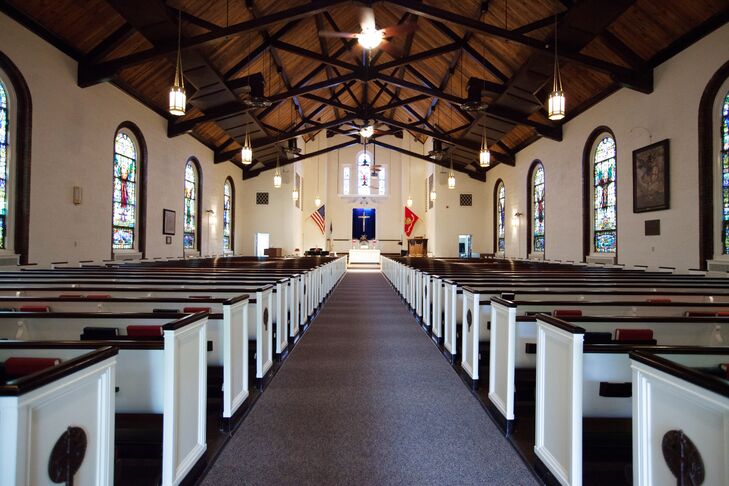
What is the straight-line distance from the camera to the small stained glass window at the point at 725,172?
580 cm

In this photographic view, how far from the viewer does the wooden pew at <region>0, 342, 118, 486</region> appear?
3.07ft

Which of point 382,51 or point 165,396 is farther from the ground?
point 382,51

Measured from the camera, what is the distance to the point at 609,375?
1852 millimetres

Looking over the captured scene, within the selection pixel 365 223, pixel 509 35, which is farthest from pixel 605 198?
pixel 365 223

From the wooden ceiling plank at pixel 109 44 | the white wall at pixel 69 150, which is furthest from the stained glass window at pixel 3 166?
the wooden ceiling plank at pixel 109 44

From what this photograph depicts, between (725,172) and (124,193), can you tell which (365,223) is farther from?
(725,172)

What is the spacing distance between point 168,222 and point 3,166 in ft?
15.3

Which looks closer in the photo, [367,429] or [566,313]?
[367,429]

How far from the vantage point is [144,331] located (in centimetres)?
210

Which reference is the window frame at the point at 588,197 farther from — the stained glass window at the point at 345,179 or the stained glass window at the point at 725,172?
the stained glass window at the point at 345,179

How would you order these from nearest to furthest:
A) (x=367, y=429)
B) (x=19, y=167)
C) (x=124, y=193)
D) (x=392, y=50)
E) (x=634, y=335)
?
(x=634, y=335), (x=367, y=429), (x=19, y=167), (x=124, y=193), (x=392, y=50)

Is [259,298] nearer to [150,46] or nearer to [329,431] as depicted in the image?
[329,431]

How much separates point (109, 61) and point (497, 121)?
8330mm

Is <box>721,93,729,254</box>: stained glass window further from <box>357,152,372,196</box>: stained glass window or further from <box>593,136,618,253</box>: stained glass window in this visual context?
<box>357,152,372,196</box>: stained glass window
